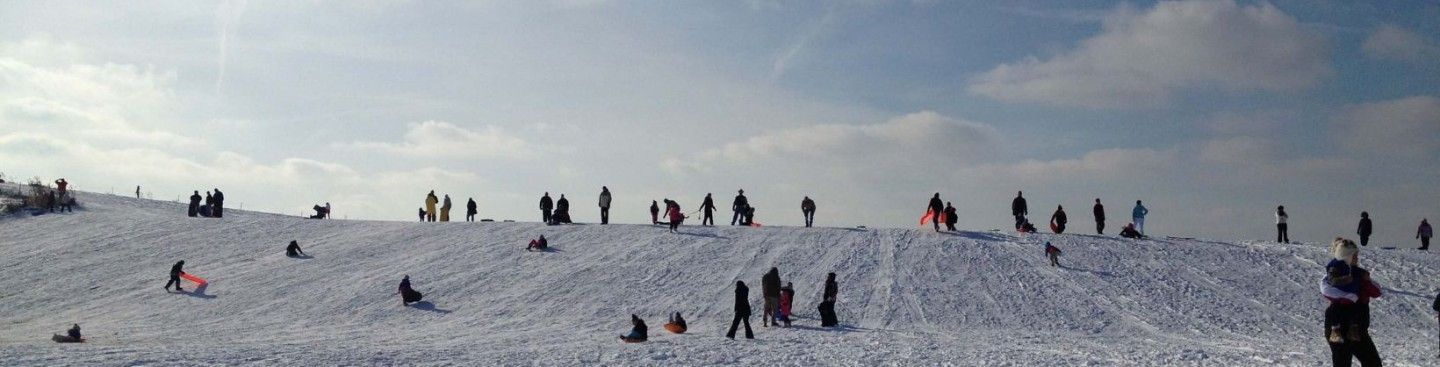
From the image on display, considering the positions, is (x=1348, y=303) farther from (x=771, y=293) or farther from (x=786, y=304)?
(x=786, y=304)

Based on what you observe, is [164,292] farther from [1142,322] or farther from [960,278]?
[1142,322]

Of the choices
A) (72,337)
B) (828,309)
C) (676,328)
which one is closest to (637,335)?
(676,328)

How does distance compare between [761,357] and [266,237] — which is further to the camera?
[266,237]

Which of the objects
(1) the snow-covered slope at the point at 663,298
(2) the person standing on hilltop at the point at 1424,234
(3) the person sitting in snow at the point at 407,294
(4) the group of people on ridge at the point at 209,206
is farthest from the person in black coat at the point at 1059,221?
(4) the group of people on ridge at the point at 209,206

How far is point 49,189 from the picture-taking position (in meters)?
47.7

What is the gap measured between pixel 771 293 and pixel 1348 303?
13741mm

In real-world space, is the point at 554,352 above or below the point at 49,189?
below

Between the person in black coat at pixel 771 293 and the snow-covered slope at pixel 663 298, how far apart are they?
0.67 m

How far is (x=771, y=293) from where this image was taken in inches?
866

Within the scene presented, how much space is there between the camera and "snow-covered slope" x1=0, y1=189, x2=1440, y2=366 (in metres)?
15.9

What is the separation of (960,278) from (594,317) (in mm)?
11103

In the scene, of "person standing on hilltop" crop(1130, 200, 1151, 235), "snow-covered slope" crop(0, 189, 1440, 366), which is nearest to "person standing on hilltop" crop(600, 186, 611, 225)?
"snow-covered slope" crop(0, 189, 1440, 366)

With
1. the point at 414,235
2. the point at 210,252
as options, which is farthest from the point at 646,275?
the point at 210,252

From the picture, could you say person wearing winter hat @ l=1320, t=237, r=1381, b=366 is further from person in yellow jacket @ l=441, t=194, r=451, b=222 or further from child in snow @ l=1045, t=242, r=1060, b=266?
person in yellow jacket @ l=441, t=194, r=451, b=222
